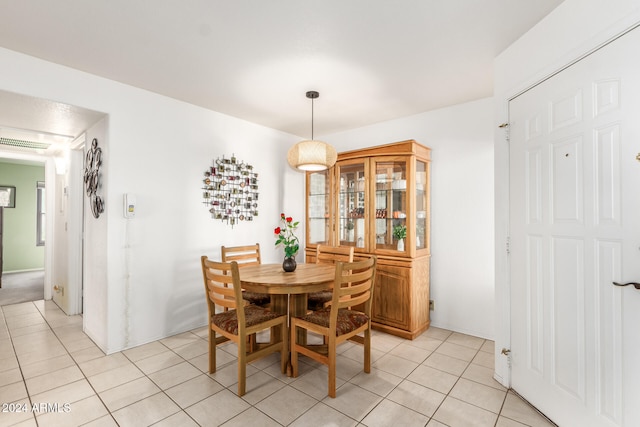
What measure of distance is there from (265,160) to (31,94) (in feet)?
7.66

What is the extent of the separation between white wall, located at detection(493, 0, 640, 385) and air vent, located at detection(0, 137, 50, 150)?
17.2 feet

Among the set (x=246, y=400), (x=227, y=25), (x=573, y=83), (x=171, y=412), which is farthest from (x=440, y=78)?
(x=171, y=412)

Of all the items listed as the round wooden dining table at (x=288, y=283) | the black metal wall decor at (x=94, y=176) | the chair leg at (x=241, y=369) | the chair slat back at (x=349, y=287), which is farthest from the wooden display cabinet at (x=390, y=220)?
the black metal wall decor at (x=94, y=176)

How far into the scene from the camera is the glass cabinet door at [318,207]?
12.9 ft

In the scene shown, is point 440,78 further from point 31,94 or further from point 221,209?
point 31,94

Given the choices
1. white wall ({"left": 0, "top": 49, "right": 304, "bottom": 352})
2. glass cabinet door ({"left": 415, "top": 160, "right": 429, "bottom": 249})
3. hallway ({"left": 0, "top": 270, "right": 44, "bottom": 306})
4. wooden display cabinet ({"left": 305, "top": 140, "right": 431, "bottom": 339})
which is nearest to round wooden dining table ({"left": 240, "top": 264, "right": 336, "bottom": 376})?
wooden display cabinet ({"left": 305, "top": 140, "right": 431, "bottom": 339})

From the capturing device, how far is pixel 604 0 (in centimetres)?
149

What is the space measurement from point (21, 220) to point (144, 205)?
556 cm

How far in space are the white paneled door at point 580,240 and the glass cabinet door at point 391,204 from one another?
1.23 meters

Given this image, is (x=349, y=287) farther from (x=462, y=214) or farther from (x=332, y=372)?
(x=462, y=214)

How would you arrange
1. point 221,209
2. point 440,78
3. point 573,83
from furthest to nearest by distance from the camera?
1. point 221,209
2. point 440,78
3. point 573,83

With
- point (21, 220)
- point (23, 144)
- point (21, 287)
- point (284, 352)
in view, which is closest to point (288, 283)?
point (284, 352)

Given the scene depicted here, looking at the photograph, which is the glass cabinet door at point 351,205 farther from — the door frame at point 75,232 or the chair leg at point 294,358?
the door frame at point 75,232

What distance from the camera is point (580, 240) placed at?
1620mm
